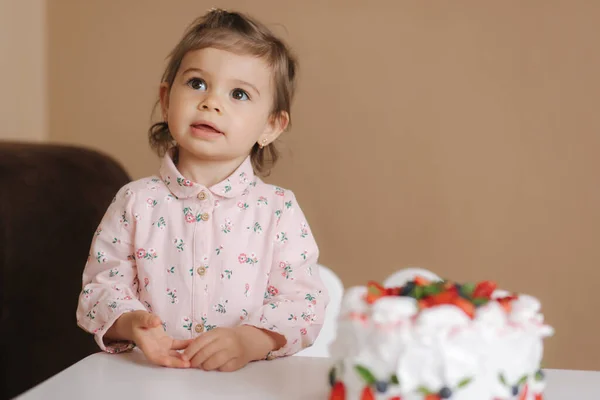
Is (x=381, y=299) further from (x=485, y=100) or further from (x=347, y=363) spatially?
(x=485, y=100)

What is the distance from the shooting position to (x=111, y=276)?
1252 mm

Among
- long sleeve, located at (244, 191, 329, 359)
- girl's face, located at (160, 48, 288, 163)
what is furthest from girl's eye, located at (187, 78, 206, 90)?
long sleeve, located at (244, 191, 329, 359)

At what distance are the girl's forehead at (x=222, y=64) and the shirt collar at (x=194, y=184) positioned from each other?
0.16 metres

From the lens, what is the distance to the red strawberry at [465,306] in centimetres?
73

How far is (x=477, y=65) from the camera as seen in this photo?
217cm

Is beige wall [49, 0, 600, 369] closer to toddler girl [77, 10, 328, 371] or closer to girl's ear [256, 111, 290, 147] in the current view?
girl's ear [256, 111, 290, 147]

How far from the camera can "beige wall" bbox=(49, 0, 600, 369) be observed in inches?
84.3

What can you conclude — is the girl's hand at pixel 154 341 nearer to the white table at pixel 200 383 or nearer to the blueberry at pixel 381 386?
the white table at pixel 200 383

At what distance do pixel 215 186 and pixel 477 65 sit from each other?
1.12 meters

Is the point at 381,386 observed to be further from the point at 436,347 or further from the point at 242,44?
the point at 242,44

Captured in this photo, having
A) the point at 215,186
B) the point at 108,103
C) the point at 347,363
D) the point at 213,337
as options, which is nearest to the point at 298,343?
the point at 213,337

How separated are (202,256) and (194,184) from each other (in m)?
→ 0.12

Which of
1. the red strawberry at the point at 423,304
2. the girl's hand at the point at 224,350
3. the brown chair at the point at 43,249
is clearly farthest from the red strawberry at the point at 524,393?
the brown chair at the point at 43,249

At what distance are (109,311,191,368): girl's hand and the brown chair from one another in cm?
62
